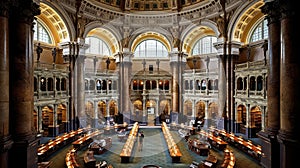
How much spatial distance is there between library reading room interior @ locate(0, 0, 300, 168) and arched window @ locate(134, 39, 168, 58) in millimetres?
165

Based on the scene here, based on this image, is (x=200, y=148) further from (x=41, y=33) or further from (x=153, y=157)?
(x=41, y=33)

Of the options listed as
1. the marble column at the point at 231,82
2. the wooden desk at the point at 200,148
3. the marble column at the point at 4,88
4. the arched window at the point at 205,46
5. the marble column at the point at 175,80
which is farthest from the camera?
the arched window at the point at 205,46

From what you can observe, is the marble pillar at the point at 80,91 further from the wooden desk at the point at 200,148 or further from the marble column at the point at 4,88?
the marble column at the point at 4,88

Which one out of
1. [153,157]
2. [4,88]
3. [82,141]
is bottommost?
[153,157]

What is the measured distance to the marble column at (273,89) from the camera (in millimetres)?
10828

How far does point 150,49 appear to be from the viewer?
33.8m

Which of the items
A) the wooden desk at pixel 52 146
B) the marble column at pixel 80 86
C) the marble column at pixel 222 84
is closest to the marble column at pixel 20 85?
the wooden desk at pixel 52 146

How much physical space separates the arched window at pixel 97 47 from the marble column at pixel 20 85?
2011 cm

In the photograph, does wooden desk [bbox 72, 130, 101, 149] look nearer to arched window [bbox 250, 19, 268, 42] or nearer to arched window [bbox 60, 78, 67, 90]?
arched window [bbox 60, 78, 67, 90]

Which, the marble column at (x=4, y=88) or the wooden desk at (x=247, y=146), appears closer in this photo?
the marble column at (x=4, y=88)

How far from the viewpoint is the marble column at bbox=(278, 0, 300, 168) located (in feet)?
30.9

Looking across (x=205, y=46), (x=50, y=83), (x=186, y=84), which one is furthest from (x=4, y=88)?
(x=205, y=46)

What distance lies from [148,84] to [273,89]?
2274cm

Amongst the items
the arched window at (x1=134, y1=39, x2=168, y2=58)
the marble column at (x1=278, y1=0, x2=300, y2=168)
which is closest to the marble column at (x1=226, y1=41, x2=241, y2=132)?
the arched window at (x1=134, y1=39, x2=168, y2=58)
